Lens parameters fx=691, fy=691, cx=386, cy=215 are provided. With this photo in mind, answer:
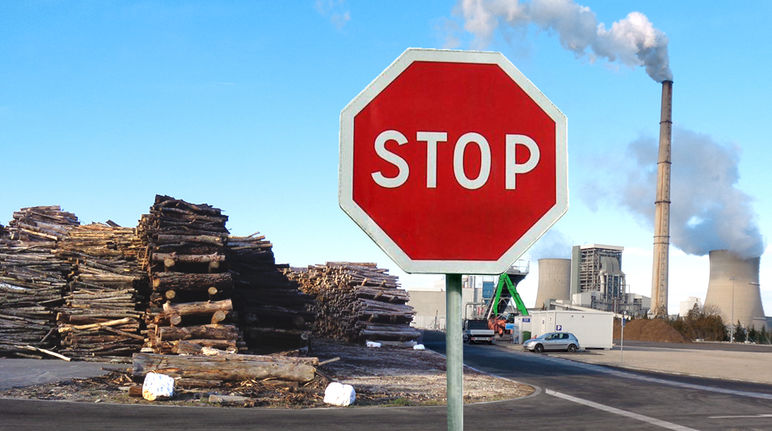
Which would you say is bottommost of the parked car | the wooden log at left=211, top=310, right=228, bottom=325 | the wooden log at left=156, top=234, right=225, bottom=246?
the parked car

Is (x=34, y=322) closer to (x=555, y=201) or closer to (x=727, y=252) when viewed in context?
(x=555, y=201)

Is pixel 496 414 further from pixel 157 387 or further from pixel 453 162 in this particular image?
pixel 453 162

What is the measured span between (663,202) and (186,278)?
61391 mm

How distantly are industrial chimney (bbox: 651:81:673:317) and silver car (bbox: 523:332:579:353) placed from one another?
33364mm

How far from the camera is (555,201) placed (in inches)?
78.7

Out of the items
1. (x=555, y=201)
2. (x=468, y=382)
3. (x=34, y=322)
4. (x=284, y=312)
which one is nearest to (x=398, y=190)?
(x=555, y=201)

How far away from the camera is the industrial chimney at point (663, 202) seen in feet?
233

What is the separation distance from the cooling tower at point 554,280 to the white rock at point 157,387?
84.0 meters

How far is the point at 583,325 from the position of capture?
48.7 metres

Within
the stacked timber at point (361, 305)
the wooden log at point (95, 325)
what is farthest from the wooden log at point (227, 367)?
the stacked timber at point (361, 305)

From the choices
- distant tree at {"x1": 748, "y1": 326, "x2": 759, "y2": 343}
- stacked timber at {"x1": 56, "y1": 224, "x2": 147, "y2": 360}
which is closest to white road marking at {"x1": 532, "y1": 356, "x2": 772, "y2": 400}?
stacked timber at {"x1": 56, "y1": 224, "x2": 147, "y2": 360}

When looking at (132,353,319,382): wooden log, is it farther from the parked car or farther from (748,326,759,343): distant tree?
(748,326,759,343): distant tree

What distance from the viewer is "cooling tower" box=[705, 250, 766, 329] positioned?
74.5 m

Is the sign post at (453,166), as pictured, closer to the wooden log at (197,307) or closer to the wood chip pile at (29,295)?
the wooden log at (197,307)
